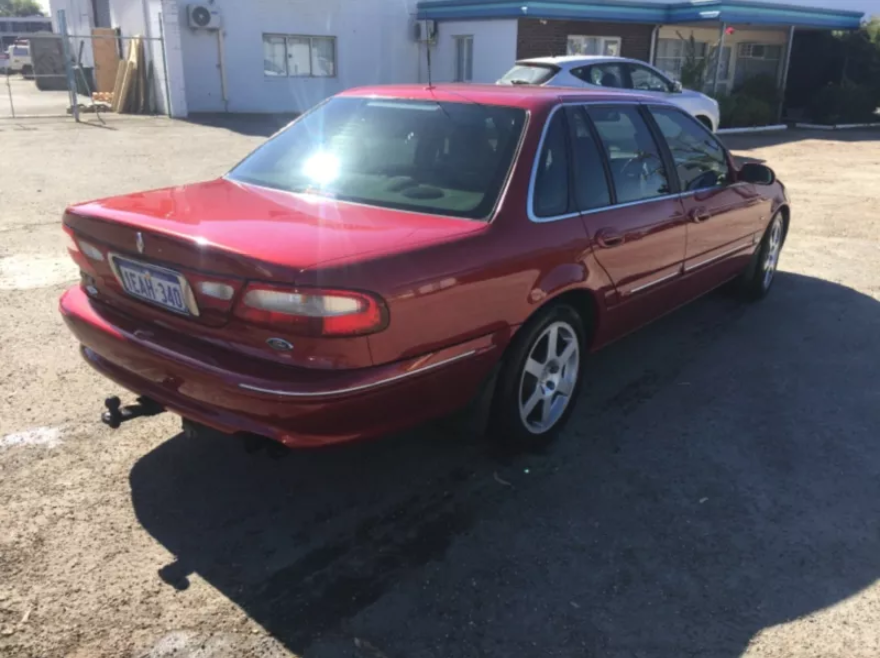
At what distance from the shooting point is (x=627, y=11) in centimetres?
2047

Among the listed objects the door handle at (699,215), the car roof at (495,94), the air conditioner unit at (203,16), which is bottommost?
the door handle at (699,215)

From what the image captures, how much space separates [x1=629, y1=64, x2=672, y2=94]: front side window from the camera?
13.6 meters

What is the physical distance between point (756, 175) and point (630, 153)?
1.51 meters

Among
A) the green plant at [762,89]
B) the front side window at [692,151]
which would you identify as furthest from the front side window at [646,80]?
the green plant at [762,89]

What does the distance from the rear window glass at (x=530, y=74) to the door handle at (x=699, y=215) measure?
796 centimetres

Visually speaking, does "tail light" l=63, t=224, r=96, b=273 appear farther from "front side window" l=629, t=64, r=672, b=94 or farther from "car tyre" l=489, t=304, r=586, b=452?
"front side window" l=629, t=64, r=672, b=94

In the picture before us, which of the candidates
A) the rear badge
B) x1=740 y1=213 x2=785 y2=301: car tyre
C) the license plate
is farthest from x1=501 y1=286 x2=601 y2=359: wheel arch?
x1=740 y1=213 x2=785 y2=301: car tyre

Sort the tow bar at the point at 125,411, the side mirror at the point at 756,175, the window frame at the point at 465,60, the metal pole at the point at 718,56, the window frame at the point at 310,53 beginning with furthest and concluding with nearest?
the window frame at the point at 310,53
the window frame at the point at 465,60
the metal pole at the point at 718,56
the side mirror at the point at 756,175
the tow bar at the point at 125,411

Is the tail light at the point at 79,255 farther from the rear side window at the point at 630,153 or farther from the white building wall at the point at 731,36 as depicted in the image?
the white building wall at the point at 731,36

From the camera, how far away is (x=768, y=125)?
71.4ft

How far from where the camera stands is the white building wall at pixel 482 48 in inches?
789

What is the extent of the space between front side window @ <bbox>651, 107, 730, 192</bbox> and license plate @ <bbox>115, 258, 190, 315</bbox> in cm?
296

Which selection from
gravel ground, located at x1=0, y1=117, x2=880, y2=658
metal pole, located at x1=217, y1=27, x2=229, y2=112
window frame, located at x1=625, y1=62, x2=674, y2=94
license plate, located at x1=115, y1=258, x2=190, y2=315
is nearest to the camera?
gravel ground, located at x1=0, y1=117, x2=880, y2=658

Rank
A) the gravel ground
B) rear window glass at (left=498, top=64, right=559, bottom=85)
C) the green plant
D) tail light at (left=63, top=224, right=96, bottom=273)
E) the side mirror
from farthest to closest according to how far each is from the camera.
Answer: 1. the green plant
2. rear window glass at (left=498, top=64, right=559, bottom=85)
3. the side mirror
4. tail light at (left=63, top=224, right=96, bottom=273)
5. the gravel ground
